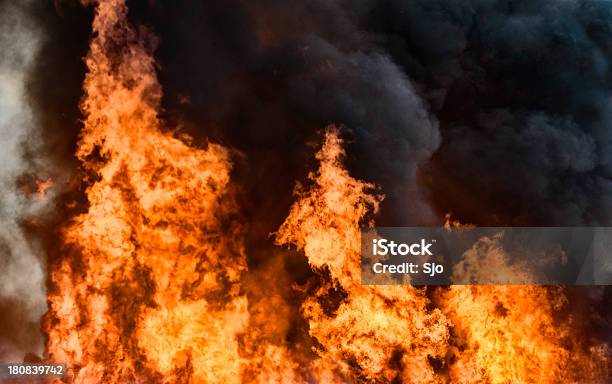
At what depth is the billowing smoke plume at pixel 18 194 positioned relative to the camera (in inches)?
303

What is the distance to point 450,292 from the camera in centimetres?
764

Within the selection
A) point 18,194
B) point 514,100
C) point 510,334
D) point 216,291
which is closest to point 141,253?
point 216,291

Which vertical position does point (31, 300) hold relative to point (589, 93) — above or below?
below

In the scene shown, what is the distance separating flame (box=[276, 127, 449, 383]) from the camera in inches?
289

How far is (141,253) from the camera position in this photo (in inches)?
297

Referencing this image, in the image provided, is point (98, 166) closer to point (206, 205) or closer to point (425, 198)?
point (206, 205)

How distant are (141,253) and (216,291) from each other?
4.73 ft

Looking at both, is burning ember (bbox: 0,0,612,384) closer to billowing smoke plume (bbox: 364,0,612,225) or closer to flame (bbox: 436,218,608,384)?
flame (bbox: 436,218,608,384)

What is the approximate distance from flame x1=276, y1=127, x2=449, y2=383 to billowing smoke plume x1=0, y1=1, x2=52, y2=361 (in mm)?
4671

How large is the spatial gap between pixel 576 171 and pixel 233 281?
744 centimetres

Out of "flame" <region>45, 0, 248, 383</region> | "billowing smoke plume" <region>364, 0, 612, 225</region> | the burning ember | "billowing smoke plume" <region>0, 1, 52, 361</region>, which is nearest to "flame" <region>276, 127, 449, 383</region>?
the burning ember

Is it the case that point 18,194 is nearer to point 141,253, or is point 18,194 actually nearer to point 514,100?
point 141,253

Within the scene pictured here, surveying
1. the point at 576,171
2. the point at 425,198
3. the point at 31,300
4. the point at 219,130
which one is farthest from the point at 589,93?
the point at 31,300

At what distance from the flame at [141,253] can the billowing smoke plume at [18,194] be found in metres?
0.49
